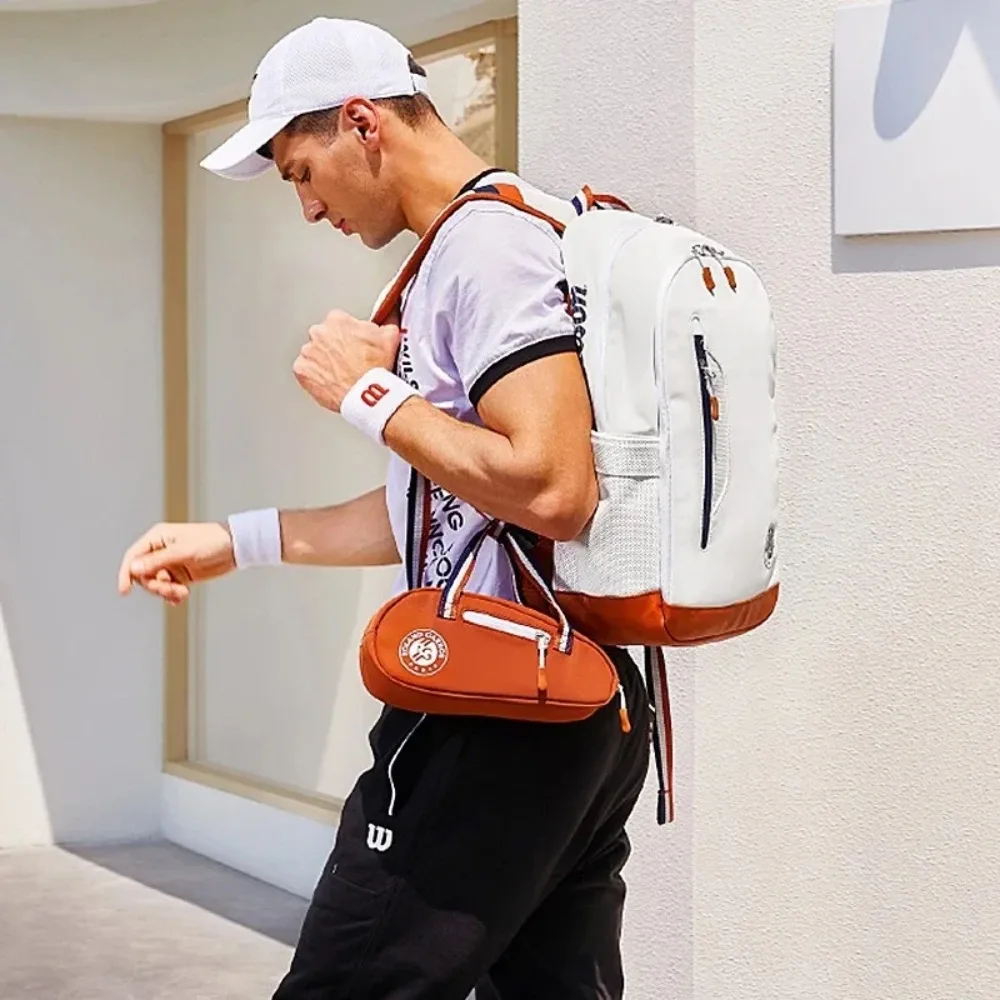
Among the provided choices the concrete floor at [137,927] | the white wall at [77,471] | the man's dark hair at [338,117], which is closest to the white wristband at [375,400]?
the man's dark hair at [338,117]

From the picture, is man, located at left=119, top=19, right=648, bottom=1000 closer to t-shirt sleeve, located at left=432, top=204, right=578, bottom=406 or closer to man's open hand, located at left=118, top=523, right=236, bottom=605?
t-shirt sleeve, located at left=432, top=204, right=578, bottom=406

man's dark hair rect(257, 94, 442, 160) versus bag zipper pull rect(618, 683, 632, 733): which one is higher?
man's dark hair rect(257, 94, 442, 160)

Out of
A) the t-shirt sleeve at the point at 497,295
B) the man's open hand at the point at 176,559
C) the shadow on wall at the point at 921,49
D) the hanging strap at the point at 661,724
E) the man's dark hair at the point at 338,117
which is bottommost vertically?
the hanging strap at the point at 661,724

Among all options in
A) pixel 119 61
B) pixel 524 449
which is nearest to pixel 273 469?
pixel 119 61

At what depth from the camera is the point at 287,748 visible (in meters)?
6.17

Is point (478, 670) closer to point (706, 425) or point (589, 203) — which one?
point (706, 425)

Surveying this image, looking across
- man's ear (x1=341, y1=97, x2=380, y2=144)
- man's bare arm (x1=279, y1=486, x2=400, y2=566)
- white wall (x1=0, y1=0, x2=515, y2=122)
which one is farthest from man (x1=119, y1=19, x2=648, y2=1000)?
white wall (x1=0, y1=0, x2=515, y2=122)

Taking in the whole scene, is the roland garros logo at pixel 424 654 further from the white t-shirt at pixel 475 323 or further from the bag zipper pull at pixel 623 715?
the bag zipper pull at pixel 623 715

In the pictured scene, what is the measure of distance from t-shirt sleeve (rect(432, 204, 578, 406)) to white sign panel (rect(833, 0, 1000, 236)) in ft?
3.79

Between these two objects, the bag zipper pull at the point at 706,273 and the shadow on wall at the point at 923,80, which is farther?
the shadow on wall at the point at 923,80

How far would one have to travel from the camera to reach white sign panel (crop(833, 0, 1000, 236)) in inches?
125

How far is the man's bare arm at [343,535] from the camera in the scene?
2707 millimetres

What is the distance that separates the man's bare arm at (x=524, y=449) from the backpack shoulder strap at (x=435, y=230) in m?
0.20

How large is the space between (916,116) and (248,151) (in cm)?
129
